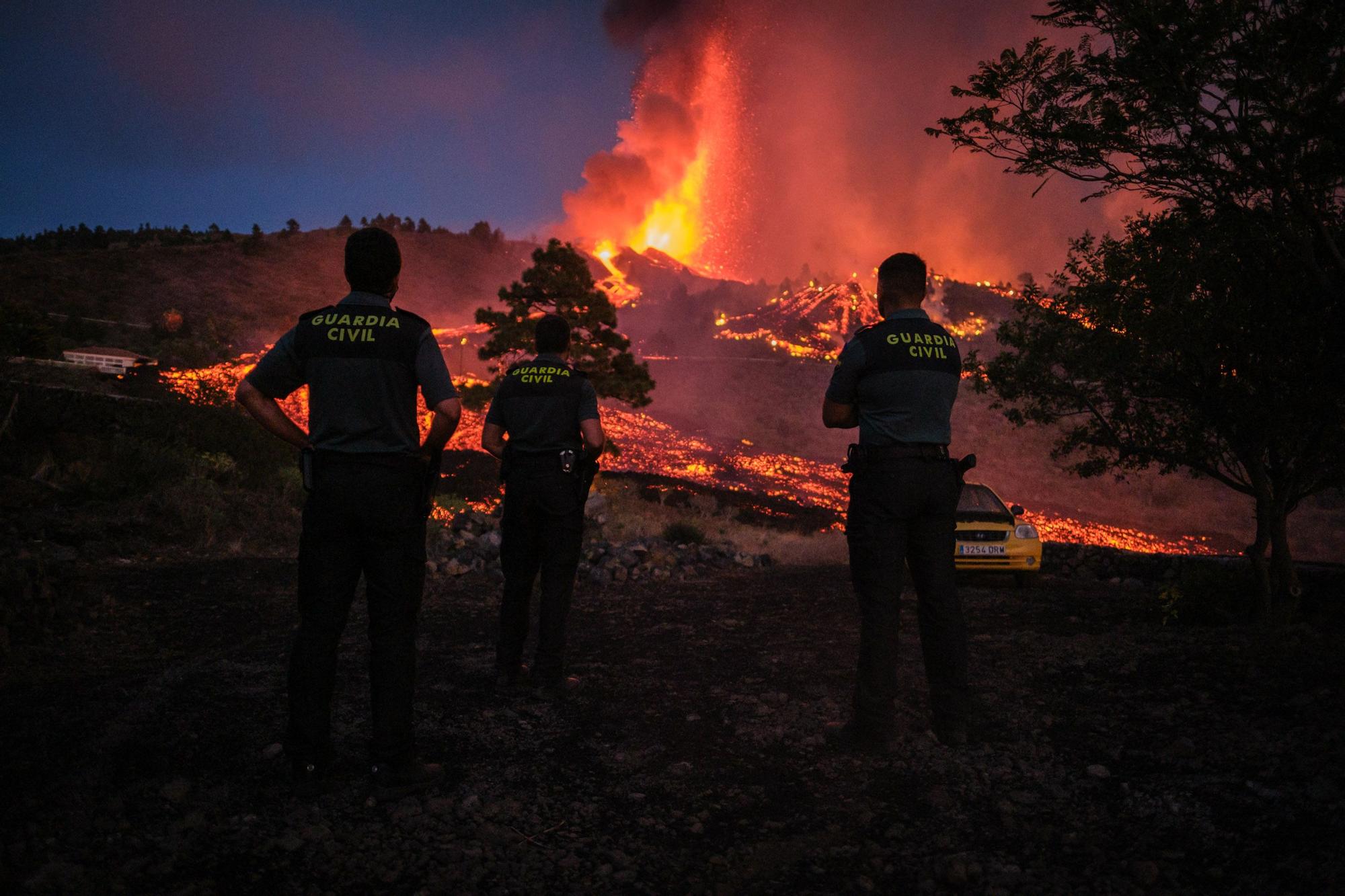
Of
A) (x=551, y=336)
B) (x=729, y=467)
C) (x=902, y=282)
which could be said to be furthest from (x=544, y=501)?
(x=729, y=467)

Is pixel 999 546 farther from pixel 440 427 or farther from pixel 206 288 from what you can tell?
pixel 206 288

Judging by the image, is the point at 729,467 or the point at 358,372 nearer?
the point at 358,372

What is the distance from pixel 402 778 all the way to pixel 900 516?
251cm

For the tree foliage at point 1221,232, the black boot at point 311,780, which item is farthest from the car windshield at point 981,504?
the black boot at point 311,780

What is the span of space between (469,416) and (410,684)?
26.9 meters

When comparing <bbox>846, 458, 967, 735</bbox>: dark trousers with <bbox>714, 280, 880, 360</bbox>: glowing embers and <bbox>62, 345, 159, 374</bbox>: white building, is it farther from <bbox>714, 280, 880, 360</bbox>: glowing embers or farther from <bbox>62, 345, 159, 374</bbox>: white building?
<bbox>714, 280, 880, 360</bbox>: glowing embers

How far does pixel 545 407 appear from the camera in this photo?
4.44 m

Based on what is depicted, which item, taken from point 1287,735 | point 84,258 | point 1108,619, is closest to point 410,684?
point 1287,735

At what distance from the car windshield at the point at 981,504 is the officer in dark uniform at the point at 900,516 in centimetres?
670

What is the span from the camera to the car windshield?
1001cm

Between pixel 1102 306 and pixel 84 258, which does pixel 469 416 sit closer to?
pixel 1102 306

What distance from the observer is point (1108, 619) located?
6.79 meters

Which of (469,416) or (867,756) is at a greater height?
(469,416)

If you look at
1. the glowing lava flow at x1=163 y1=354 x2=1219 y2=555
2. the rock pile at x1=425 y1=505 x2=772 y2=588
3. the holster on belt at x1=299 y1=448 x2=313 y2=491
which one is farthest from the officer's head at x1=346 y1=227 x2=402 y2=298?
the glowing lava flow at x1=163 y1=354 x2=1219 y2=555
